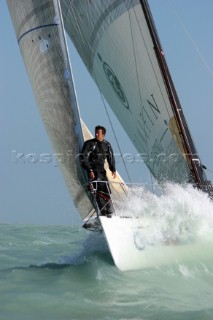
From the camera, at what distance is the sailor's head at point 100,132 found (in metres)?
7.21

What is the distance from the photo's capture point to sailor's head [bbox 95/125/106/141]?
7.21m

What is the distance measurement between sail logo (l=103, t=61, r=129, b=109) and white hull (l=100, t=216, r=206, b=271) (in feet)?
11.8

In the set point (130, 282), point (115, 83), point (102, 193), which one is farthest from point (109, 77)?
point (130, 282)

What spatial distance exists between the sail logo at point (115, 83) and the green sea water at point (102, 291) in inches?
131

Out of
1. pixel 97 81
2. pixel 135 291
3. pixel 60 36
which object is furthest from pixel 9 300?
pixel 97 81

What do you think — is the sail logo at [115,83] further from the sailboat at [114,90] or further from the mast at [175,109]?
the mast at [175,109]

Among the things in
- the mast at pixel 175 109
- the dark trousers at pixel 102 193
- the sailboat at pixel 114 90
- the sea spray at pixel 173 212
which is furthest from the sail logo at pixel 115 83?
the dark trousers at pixel 102 193

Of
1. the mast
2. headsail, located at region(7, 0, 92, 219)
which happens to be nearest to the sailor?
headsail, located at region(7, 0, 92, 219)

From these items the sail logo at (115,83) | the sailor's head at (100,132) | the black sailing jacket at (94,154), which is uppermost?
the sail logo at (115,83)

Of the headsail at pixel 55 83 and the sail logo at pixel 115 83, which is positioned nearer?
the headsail at pixel 55 83

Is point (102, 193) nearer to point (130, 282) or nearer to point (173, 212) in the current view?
point (173, 212)

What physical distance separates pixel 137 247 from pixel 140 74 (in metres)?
3.68

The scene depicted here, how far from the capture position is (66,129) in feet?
25.6

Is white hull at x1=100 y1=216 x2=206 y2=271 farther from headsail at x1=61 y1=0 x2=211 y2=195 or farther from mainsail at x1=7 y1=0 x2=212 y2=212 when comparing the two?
headsail at x1=61 y1=0 x2=211 y2=195
